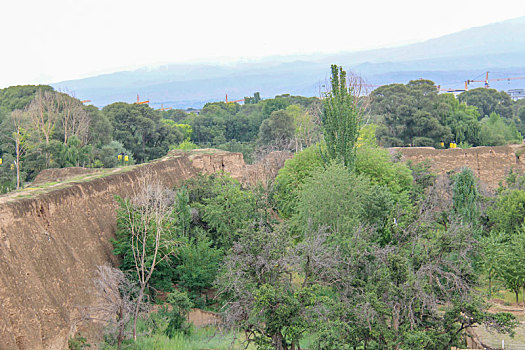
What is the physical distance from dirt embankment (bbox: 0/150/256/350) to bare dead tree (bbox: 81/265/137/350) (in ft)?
1.43

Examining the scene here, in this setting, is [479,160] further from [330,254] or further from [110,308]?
[110,308]

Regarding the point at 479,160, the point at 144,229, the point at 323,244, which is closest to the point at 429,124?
the point at 479,160

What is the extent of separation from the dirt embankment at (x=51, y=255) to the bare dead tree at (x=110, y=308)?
0.44 meters

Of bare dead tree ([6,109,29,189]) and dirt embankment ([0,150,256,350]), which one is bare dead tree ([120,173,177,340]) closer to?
dirt embankment ([0,150,256,350])

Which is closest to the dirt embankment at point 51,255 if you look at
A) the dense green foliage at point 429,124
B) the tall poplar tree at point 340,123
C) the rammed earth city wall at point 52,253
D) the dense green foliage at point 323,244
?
the rammed earth city wall at point 52,253

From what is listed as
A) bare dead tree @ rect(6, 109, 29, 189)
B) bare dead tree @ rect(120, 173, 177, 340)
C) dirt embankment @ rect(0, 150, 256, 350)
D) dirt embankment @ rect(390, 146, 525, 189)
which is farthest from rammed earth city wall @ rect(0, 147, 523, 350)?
dirt embankment @ rect(390, 146, 525, 189)

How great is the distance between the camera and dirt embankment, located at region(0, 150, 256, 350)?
13.0 metres

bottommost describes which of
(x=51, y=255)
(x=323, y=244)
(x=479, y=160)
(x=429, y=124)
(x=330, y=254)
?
(x=479, y=160)

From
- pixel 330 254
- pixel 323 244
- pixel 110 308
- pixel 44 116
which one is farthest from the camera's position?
pixel 44 116

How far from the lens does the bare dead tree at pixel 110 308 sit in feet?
47.7

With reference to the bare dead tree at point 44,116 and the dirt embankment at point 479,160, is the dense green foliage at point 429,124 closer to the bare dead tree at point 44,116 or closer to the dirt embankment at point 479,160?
the dirt embankment at point 479,160

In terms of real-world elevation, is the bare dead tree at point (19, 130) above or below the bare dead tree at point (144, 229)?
above

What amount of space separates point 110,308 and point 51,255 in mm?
→ 2202

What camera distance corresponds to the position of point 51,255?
49.8 feet
